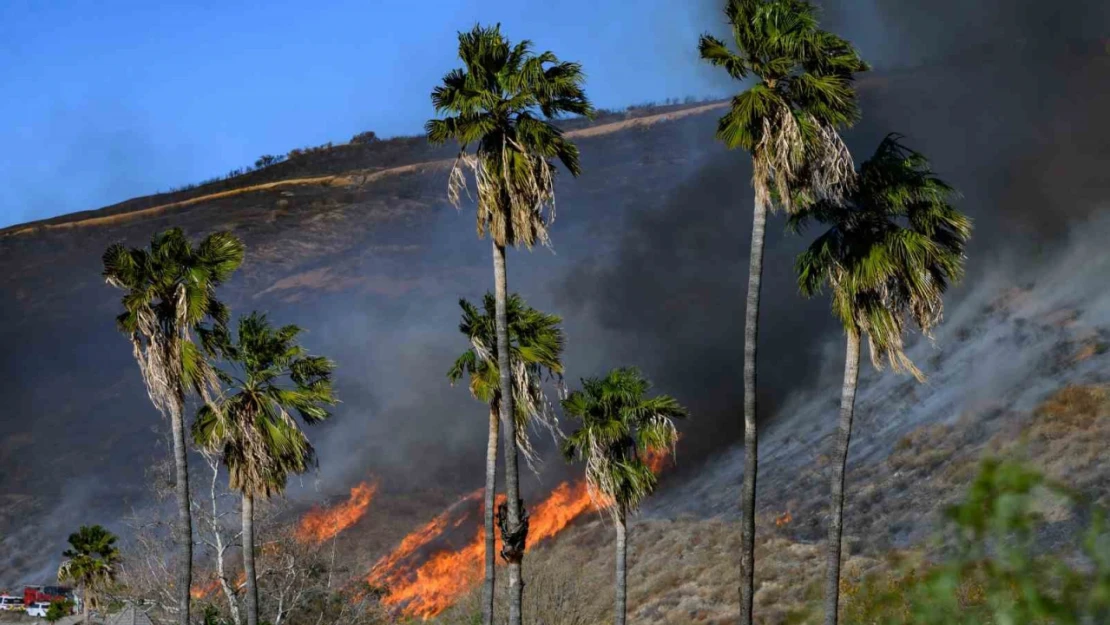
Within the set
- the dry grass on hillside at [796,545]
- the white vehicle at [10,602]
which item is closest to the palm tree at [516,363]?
the dry grass on hillside at [796,545]

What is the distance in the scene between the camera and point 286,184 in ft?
457

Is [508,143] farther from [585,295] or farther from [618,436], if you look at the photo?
[585,295]

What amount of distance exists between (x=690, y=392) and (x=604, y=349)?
11019 mm

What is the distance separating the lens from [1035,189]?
8950 centimetres

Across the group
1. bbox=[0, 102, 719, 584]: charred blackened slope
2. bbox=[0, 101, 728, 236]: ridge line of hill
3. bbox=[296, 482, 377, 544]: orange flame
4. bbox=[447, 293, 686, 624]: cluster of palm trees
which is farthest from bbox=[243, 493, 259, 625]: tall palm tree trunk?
bbox=[0, 101, 728, 236]: ridge line of hill

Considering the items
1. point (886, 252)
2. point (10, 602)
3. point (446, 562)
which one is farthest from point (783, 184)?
point (10, 602)

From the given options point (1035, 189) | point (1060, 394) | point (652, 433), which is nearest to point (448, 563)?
point (1060, 394)

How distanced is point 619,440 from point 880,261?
10599 millimetres

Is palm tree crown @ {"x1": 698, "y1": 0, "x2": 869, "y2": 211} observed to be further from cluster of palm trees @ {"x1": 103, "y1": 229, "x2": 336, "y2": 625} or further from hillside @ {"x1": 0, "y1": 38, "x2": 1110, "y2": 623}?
hillside @ {"x1": 0, "y1": 38, "x2": 1110, "y2": 623}

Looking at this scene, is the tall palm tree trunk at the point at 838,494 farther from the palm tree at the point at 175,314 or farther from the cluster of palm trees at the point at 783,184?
the palm tree at the point at 175,314

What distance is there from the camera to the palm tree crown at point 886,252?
2700 centimetres

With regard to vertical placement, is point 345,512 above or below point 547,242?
below

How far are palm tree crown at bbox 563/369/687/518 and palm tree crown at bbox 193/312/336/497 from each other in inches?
293

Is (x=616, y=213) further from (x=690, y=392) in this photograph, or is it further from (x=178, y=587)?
(x=178, y=587)
